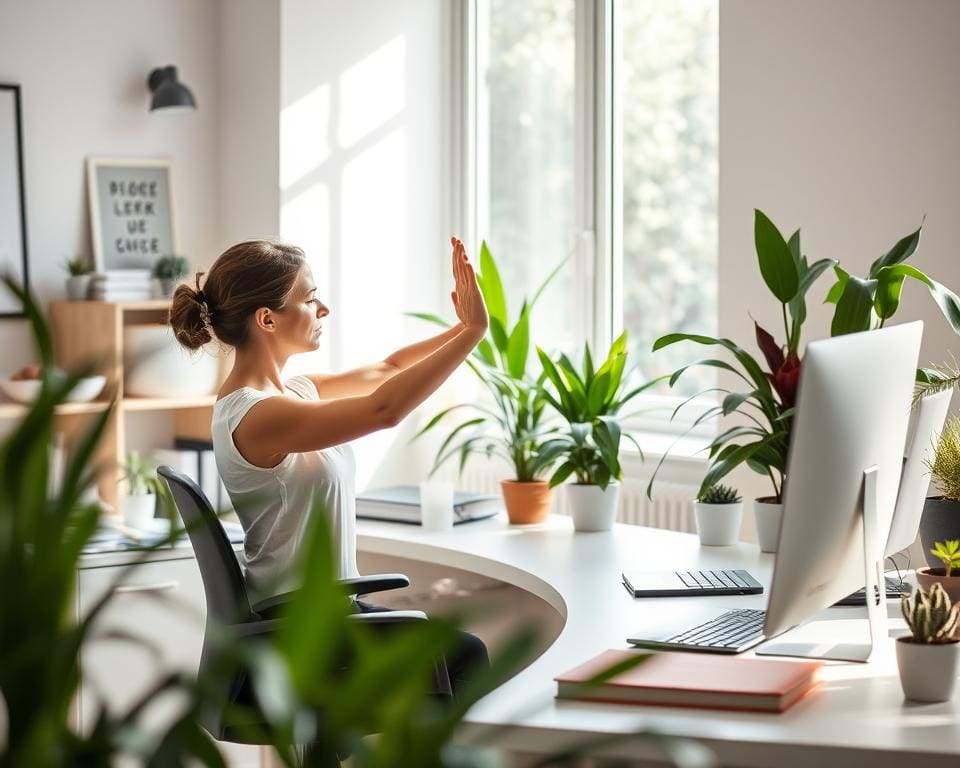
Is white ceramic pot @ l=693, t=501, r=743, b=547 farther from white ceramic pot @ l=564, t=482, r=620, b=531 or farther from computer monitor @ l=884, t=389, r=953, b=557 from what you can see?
computer monitor @ l=884, t=389, r=953, b=557

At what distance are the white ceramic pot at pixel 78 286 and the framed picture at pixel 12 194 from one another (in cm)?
13

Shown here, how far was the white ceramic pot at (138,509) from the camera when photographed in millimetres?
3275

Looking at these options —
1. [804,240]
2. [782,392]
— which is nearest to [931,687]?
[782,392]

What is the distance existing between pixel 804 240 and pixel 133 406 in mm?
1960

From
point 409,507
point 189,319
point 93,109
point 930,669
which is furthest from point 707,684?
point 93,109

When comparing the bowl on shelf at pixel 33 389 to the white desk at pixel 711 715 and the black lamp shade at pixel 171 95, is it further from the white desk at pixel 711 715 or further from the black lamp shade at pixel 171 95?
the white desk at pixel 711 715

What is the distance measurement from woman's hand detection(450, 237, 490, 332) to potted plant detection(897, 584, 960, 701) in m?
1.00

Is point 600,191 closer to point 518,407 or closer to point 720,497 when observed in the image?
point 518,407

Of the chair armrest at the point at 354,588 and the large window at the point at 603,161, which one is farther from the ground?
the large window at the point at 603,161

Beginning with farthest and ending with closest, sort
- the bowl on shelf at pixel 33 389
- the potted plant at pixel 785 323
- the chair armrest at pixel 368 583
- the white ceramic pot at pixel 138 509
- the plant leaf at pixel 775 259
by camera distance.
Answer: the bowl on shelf at pixel 33 389 < the white ceramic pot at pixel 138 509 < the plant leaf at pixel 775 259 < the potted plant at pixel 785 323 < the chair armrest at pixel 368 583

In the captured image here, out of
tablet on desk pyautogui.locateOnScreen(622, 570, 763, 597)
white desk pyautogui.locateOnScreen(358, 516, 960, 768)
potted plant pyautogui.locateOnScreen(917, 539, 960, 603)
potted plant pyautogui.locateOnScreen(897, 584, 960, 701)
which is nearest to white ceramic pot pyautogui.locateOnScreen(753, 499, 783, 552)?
white desk pyautogui.locateOnScreen(358, 516, 960, 768)

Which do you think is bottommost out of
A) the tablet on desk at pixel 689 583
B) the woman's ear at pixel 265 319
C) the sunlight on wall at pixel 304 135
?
the tablet on desk at pixel 689 583

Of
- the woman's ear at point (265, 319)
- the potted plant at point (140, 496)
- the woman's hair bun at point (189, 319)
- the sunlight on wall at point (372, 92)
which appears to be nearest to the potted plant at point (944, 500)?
the woman's ear at point (265, 319)

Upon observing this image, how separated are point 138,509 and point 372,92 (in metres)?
1.52
